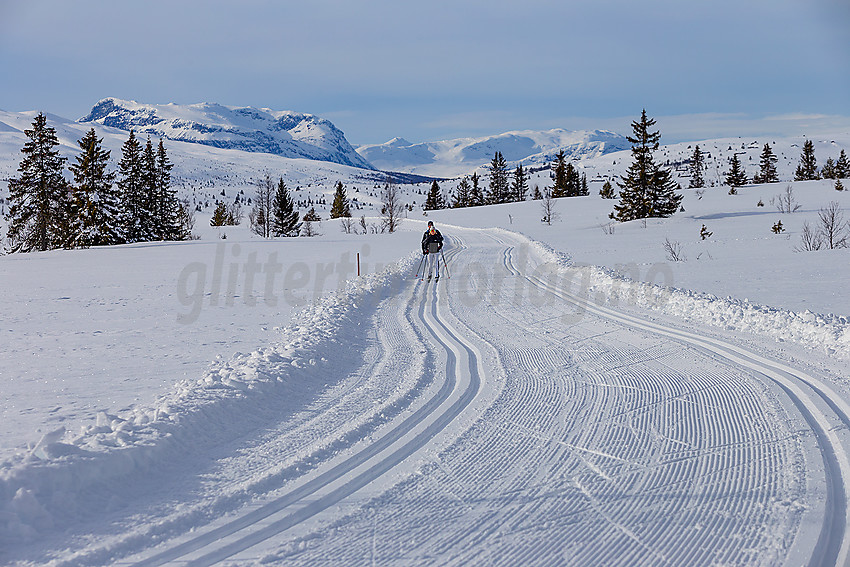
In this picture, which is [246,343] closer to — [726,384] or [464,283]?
[726,384]

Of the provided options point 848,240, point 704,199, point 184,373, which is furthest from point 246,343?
point 704,199

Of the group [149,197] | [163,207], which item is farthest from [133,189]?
[163,207]

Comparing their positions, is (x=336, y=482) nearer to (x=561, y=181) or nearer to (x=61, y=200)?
(x=61, y=200)

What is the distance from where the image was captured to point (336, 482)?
4.09 meters

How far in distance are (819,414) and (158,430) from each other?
19.9 ft

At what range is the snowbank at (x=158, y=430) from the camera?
3.66 m

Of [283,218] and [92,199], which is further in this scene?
[283,218]

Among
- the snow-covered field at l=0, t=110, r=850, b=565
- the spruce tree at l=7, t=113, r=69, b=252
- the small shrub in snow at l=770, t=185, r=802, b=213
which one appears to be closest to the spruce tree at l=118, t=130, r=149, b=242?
the spruce tree at l=7, t=113, r=69, b=252

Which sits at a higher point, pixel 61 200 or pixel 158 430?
pixel 61 200

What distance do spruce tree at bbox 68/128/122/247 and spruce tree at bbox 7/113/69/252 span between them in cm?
143

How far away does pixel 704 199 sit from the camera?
181 ft

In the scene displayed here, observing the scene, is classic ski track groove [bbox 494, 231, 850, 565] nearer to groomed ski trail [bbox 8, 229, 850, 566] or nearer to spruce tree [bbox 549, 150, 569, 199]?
groomed ski trail [bbox 8, 229, 850, 566]

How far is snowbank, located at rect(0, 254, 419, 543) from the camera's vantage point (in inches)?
144

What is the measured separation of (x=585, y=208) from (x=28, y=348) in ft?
192
